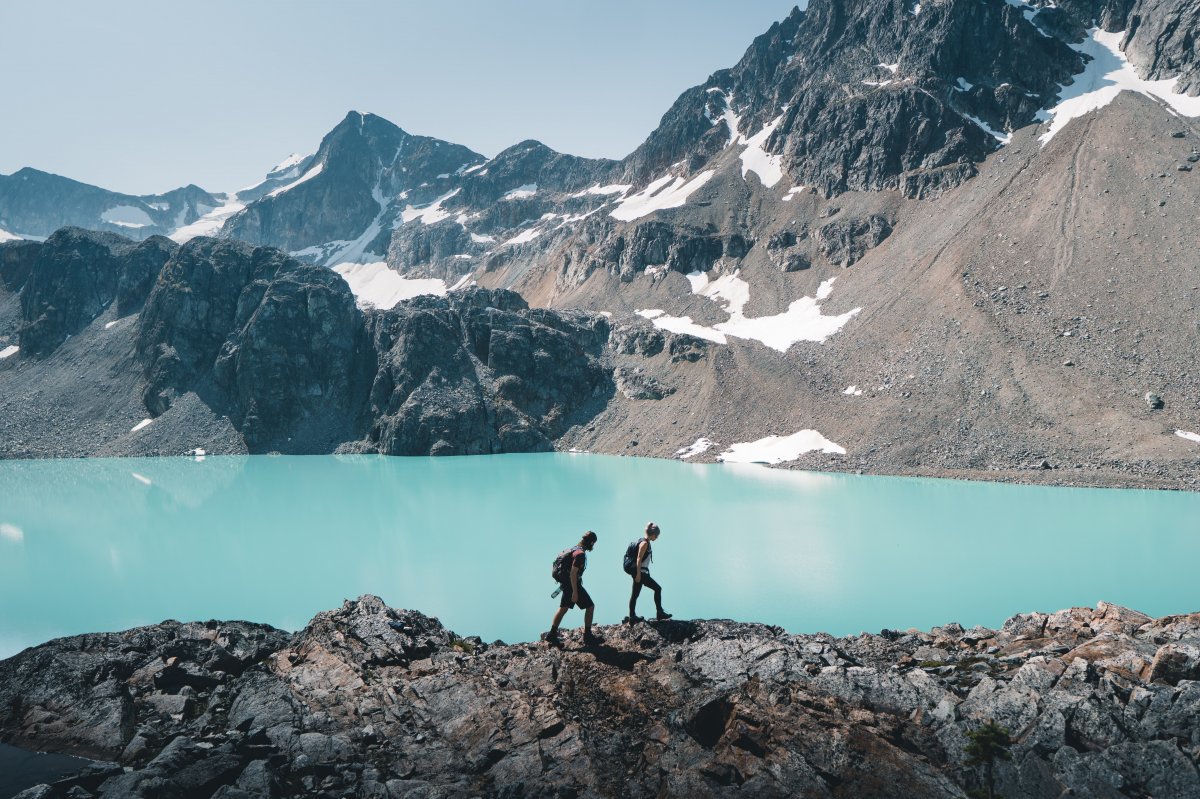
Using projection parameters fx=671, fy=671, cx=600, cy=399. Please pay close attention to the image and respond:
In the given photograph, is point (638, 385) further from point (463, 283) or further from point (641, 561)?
point (463, 283)

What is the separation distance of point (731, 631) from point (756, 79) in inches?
5715

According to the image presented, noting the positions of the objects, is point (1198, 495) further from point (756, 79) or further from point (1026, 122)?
point (756, 79)

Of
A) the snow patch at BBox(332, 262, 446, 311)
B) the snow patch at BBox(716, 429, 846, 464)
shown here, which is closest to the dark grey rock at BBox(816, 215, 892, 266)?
the snow patch at BBox(716, 429, 846, 464)

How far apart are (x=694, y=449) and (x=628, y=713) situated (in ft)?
187

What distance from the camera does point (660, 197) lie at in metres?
125

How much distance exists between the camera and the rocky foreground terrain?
7.20 m

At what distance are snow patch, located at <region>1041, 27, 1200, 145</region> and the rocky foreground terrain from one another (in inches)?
3778

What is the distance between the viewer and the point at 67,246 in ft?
350

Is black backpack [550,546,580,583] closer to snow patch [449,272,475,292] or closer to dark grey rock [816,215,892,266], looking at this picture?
dark grey rock [816,215,892,266]

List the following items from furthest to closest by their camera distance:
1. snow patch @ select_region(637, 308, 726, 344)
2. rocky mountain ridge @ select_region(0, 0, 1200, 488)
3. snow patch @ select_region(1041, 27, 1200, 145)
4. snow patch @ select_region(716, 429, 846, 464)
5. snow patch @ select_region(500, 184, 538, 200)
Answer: snow patch @ select_region(500, 184, 538, 200) < snow patch @ select_region(637, 308, 726, 344) < snow patch @ select_region(1041, 27, 1200, 145) < snow patch @ select_region(716, 429, 846, 464) < rocky mountain ridge @ select_region(0, 0, 1200, 488)

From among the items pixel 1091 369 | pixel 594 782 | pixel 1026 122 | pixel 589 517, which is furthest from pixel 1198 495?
pixel 1026 122

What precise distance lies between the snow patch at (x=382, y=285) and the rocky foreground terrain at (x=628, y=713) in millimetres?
145664

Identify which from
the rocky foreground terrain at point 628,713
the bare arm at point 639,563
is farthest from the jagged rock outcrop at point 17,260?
the bare arm at point 639,563

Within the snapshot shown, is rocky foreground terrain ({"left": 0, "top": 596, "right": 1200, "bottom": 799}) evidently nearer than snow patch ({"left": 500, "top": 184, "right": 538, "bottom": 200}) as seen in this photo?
Yes
